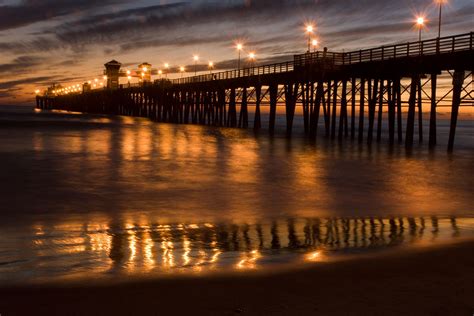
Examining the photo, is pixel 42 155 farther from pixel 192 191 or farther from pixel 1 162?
pixel 192 191

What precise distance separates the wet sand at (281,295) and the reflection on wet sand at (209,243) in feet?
1.77

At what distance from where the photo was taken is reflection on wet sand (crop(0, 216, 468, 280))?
6090mm

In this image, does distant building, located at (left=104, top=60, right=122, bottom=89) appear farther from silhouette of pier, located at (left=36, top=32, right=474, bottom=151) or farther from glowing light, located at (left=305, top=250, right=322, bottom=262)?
glowing light, located at (left=305, top=250, right=322, bottom=262)

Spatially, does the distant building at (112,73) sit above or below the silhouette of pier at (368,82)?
above

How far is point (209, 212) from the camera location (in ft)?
34.4

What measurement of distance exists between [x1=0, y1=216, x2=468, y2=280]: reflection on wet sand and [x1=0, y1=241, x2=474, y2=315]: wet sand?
54cm

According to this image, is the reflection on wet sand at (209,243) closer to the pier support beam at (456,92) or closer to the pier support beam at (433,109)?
the pier support beam at (456,92)

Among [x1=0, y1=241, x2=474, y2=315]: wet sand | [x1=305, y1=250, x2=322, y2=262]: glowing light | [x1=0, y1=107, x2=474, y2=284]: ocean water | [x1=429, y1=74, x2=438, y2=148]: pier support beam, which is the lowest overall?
[x1=0, y1=107, x2=474, y2=284]: ocean water

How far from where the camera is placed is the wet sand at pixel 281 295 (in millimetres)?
4594

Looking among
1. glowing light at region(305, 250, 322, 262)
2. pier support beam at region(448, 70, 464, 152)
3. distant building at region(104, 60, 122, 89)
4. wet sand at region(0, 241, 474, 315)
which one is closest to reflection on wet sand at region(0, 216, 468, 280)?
glowing light at region(305, 250, 322, 262)

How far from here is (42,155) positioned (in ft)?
76.3

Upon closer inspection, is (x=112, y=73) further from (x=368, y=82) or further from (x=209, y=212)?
(x=209, y=212)

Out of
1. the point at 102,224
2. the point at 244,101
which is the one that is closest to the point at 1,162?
the point at 102,224

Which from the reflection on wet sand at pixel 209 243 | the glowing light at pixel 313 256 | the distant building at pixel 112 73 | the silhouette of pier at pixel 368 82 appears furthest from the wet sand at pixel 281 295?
the distant building at pixel 112 73
